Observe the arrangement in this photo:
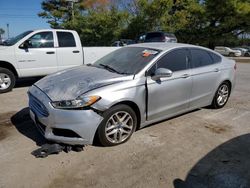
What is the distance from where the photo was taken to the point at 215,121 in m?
5.25

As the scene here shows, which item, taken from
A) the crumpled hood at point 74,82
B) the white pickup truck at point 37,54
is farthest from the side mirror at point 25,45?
the crumpled hood at point 74,82

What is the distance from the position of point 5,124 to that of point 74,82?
1834 millimetres

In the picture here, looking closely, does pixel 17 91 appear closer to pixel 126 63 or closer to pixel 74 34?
pixel 74 34

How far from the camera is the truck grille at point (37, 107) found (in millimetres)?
3820

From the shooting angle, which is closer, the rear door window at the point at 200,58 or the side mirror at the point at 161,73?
the side mirror at the point at 161,73

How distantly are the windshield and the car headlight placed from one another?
92 centimetres

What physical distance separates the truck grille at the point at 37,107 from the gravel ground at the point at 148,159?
0.52 metres

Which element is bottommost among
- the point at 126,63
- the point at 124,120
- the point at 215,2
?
the point at 124,120

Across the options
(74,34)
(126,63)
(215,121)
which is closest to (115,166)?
(126,63)

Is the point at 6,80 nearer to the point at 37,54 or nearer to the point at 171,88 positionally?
the point at 37,54

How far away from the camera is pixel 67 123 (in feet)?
12.1

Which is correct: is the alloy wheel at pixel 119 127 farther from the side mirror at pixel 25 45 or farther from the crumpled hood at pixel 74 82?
the side mirror at pixel 25 45

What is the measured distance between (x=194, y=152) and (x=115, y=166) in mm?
1221

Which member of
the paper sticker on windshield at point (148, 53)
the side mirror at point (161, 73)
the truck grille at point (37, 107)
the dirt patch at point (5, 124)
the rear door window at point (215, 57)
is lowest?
the dirt patch at point (5, 124)
